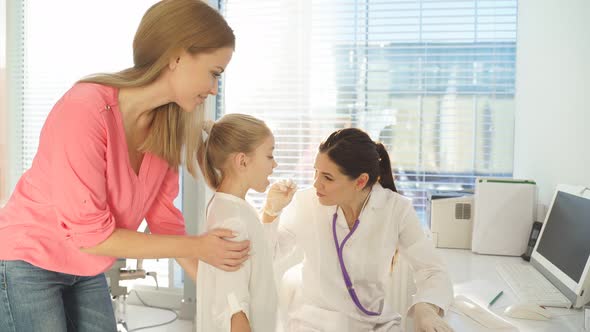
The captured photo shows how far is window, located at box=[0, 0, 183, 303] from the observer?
3.41 meters

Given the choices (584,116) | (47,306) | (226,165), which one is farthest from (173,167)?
(584,116)

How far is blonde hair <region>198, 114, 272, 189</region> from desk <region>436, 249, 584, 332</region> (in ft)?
2.57

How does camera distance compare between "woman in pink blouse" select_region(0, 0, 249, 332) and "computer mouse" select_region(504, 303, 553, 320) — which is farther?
"computer mouse" select_region(504, 303, 553, 320)

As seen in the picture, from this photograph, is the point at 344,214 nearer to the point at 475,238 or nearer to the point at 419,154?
the point at 475,238

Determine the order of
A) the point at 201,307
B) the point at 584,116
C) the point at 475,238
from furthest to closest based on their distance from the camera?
the point at 475,238
the point at 584,116
the point at 201,307

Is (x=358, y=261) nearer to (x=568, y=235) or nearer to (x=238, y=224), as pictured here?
(x=238, y=224)

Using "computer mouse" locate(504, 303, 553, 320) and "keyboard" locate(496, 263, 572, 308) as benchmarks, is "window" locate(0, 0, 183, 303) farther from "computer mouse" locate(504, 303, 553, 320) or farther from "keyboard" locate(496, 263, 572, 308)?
"computer mouse" locate(504, 303, 553, 320)

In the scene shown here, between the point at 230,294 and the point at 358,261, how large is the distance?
22.8 inches

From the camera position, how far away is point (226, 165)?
63.2 inches

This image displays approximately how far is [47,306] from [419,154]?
2.38m

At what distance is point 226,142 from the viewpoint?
160 centimetres

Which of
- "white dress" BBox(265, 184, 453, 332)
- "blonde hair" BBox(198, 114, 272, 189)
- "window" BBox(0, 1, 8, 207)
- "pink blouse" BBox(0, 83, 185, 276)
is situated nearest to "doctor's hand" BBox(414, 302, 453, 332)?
"white dress" BBox(265, 184, 453, 332)

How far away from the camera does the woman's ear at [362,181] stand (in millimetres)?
1834

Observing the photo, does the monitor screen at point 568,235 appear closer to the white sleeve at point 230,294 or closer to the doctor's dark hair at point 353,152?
the doctor's dark hair at point 353,152
